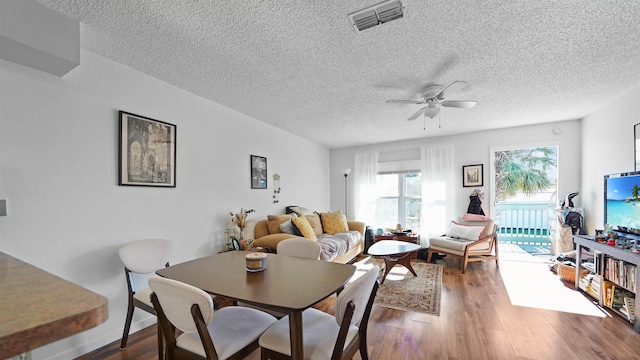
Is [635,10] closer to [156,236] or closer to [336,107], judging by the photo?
[336,107]

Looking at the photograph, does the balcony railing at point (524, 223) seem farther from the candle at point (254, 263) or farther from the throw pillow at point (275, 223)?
the candle at point (254, 263)

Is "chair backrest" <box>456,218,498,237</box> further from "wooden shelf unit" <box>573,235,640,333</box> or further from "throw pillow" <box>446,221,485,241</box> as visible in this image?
"wooden shelf unit" <box>573,235,640,333</box>

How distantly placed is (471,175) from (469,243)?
1489mm

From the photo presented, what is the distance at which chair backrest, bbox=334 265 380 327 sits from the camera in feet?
3.82

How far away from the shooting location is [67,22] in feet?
5.49

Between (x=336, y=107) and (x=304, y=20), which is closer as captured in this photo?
(x=304, y=20)

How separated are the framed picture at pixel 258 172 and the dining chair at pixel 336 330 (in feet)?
8.46

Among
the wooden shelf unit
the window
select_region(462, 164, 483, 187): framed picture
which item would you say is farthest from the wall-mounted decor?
the wooden shelf unit

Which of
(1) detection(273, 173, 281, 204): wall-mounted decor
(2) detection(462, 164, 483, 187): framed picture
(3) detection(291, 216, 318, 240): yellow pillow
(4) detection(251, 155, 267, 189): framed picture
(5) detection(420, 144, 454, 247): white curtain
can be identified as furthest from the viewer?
(5) detection(420, 144, 454, 247): white curtain

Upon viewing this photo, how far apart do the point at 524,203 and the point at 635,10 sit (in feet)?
17.7

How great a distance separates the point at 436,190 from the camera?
16.5 feet

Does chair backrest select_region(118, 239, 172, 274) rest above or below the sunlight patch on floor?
above

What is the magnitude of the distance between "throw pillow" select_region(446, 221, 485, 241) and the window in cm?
90

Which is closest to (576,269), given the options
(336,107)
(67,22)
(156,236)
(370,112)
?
(370,112)
